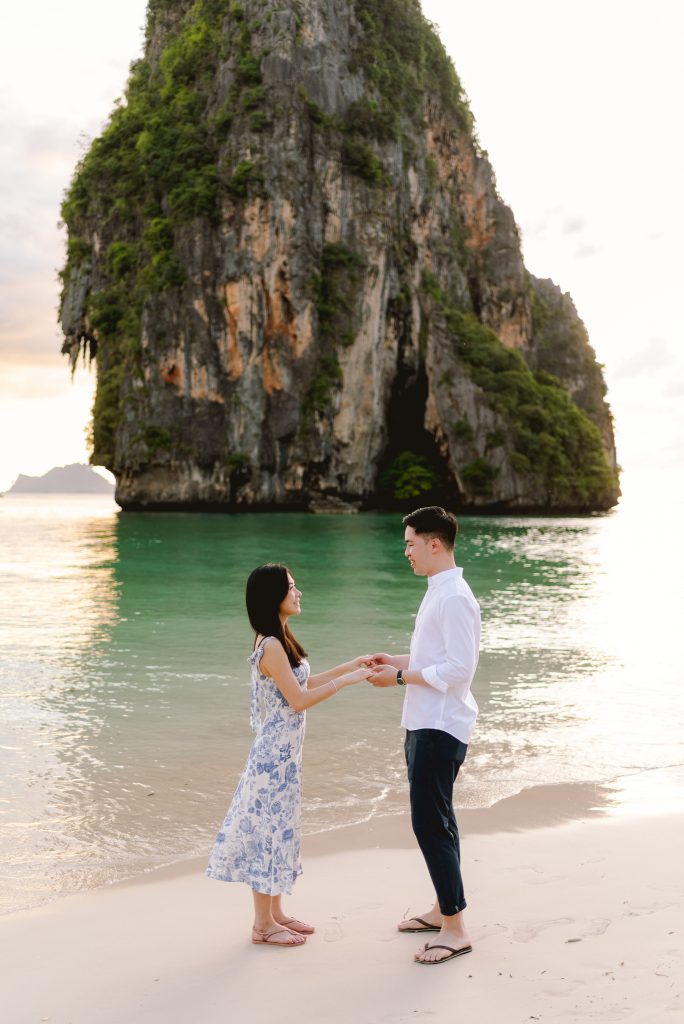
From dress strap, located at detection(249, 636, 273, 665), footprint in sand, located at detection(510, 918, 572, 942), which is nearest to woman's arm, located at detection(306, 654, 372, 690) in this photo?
dress strap, located at detection(249, 636, 273, 665)

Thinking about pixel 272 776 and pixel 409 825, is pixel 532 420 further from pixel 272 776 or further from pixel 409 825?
pixel 272 776

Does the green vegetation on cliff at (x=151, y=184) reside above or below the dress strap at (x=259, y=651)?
above

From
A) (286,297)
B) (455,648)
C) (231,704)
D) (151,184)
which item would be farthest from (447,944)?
(151,184)

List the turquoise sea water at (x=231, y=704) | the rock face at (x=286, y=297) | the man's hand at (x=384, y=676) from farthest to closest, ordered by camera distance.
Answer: the rock face at (x=286, y=297) < the turquoise sea water at (x=231, y=704) < the man's hand at (x=384, y=676)

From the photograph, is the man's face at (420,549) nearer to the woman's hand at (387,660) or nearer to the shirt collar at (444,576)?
the shirt collar at (444,576)

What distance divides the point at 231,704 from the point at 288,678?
475 centimetres

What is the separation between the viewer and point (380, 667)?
3.22 m

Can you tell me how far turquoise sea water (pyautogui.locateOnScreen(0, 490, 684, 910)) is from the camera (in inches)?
197

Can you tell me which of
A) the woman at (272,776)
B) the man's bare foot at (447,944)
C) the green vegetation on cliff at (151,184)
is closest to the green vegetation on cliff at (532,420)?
the green vegetation on cliff at (151,184)

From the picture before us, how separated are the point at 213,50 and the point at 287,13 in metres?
4.94

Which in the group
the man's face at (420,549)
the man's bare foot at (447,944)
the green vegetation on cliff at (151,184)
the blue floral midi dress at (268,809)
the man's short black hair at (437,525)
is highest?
the green vegetation on cliff at (151,184)

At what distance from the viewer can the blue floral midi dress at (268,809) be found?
3.25m

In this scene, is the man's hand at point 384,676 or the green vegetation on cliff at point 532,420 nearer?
the man's hand at point 384,676

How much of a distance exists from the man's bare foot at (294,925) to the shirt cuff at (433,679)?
3.48ft
